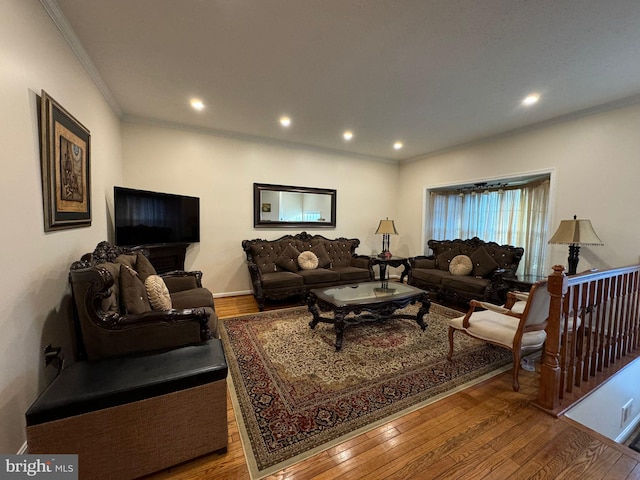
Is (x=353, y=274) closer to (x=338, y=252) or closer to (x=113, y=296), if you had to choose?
(x=338, y=252)

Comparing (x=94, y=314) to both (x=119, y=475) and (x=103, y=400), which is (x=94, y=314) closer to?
(x=103, y=400)

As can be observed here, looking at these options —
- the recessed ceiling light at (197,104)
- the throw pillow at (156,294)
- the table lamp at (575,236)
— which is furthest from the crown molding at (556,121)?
the throw pillow at (156,294)

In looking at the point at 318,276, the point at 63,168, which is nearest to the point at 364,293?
the point at 318,276

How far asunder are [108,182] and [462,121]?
471 centimetres

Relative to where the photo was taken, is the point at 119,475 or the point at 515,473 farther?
the point at 515,473

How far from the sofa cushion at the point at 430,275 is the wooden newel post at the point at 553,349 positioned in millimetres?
2331

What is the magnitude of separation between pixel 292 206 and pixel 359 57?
297 cm

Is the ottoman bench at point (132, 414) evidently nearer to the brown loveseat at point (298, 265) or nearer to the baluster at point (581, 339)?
the brown loveseat at point (298, 265)

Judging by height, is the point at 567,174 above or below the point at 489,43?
below

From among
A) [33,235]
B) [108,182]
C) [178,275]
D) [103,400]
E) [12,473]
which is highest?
[108,182]

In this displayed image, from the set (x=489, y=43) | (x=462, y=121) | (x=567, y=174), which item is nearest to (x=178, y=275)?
(x=489, y=43)

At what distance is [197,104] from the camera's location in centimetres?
329

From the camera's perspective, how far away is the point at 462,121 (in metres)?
3.72

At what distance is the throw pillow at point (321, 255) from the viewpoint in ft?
15.8
